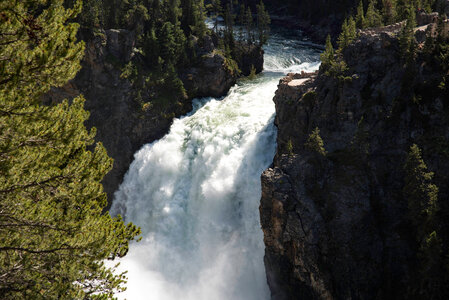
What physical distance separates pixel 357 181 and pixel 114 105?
3083 centimetres

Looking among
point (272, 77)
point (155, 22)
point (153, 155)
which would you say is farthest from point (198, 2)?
point (153, 155)

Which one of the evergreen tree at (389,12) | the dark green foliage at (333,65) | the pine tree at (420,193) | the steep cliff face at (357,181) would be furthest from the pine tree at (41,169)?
the evergreen tree at (389,12)

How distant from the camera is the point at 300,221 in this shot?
23.7 metres

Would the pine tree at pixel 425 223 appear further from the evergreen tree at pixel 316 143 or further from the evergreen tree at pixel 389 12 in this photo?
the evergreen tree at pixel 389 12

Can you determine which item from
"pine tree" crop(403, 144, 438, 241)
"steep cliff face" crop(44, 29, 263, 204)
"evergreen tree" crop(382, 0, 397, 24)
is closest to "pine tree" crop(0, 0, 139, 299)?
"pine tree" crop(403, 144, 438, 241)

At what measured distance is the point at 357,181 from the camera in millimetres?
24000

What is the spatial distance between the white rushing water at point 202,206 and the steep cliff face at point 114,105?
1.66 m

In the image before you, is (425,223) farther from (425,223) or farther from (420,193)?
(420,193)

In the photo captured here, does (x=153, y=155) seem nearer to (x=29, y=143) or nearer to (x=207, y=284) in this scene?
(x=207, y=284)

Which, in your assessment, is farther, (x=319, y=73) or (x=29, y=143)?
(x=319, y=73)

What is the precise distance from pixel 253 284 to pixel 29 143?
76.2 feet

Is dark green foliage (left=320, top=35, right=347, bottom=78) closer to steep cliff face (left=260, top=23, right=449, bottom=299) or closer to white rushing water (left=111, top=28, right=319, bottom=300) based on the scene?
steep cliff face (left=260, top=23, right=449, bottom=299)

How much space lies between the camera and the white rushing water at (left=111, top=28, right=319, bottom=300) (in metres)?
30.0

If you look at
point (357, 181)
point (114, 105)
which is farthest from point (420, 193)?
point (114, 105)
